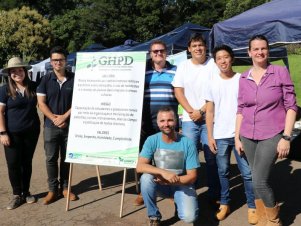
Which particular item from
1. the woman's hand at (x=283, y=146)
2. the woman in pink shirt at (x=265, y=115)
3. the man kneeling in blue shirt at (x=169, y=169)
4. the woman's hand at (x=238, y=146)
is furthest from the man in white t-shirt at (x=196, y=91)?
the woman's hand at (x=283, y=146)

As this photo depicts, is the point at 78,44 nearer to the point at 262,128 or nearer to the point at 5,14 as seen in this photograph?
the point at 5,14

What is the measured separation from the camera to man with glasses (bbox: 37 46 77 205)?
4.81m

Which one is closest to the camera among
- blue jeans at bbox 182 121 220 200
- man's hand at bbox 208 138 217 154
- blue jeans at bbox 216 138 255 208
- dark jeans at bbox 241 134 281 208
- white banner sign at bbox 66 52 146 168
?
dark jeans at bbox 241 134 281 208

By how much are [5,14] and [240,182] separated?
38.3 meters

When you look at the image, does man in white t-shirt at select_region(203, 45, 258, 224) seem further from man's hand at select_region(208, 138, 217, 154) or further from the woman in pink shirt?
the woman in pink shirt

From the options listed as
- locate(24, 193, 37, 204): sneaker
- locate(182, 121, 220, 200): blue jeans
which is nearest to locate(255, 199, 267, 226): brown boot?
locate(182, 121, 220, 200): blue jeans

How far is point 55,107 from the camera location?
4.87 metres

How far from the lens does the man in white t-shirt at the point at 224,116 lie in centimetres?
399

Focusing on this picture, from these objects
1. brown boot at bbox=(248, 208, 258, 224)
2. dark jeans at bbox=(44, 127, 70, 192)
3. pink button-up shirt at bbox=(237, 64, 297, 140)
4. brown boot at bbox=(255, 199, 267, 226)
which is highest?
pink button-up shirt at bbox=(237, 64, 297, 140)

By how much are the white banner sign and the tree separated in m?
32.7

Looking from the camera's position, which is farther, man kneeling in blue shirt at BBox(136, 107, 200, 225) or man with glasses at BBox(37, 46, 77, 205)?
man with glasses at BBox(37, 46, 77, 205)

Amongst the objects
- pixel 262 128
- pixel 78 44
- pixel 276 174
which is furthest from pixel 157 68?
pixel 78 44

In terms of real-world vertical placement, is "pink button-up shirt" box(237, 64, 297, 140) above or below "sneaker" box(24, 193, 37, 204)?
above

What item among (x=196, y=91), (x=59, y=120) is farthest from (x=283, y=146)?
(x=59, y=120)
